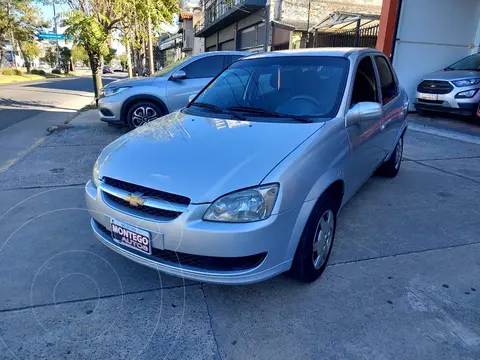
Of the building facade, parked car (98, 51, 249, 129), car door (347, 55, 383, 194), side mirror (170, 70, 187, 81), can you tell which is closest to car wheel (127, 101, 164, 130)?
parked car (98, 51, 249, 129)

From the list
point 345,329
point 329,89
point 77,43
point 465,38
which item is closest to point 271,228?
point 345,329

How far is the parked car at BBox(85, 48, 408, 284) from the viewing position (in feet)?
6.86

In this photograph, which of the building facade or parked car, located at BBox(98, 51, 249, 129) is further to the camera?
the building facade

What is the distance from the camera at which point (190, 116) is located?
3.26 metres

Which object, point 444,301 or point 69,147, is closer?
point 444,301

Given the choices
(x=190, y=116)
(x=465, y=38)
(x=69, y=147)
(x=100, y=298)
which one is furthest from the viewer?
(x=465, y=38)

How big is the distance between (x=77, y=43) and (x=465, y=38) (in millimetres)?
11794

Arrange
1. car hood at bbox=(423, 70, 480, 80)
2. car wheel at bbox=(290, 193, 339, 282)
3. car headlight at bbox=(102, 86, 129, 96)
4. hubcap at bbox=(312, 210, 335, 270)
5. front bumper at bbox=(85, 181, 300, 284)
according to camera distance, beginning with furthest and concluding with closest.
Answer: car hood at bbox=(423, 70, 480, 80) → car headlight at bbox=(102, 86, 129, 96) → hubcap at bbox=(312, 210, 335, 270) → car wheel at bbox=(290, 193, 339, 282) → front bumper at bbox=(85, 181, 300, 284)

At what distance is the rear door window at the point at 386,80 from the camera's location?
3.98 m

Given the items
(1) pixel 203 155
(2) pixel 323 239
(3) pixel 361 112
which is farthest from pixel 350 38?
(1) pixel 203 155

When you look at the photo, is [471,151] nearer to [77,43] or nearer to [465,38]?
[465,38]

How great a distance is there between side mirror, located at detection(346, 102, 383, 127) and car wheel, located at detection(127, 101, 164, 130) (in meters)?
5.07

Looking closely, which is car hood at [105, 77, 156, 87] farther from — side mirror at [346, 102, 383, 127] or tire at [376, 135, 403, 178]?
side mirror at [346, 102, 383, 127]

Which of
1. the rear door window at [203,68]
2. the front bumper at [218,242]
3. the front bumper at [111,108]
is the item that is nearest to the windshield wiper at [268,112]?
the front bumper at [218,242]
